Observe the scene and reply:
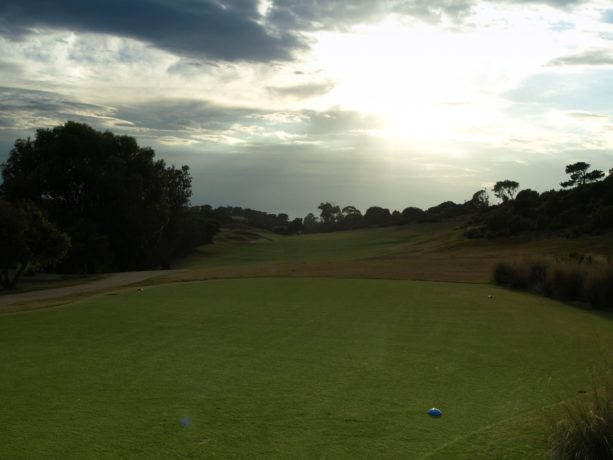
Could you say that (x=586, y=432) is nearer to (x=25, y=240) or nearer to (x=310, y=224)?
(x=25, y=240)

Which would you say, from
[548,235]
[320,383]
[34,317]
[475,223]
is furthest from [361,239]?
[320,383]

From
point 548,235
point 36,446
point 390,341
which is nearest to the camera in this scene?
point 36,446

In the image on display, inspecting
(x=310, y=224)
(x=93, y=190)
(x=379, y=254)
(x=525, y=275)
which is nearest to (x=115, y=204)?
(x=93, y=190)

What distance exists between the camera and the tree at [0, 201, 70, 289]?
813 inches

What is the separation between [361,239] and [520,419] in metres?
64.9

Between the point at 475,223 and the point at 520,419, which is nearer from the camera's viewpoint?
the point at 520,419

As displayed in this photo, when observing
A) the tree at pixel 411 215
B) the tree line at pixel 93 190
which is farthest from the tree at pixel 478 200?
the tree line at pixel 93 190

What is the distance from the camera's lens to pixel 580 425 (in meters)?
4.18

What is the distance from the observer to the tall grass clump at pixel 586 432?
4016mm

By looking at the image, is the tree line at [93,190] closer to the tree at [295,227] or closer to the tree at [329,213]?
the tree at [295,227]

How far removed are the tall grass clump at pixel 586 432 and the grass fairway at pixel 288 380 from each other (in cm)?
28

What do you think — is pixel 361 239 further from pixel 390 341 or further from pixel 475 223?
pixel 390 341

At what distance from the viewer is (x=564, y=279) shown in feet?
52.0

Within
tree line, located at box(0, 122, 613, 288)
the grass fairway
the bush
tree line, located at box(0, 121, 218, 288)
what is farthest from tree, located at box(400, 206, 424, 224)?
the grass fairway
